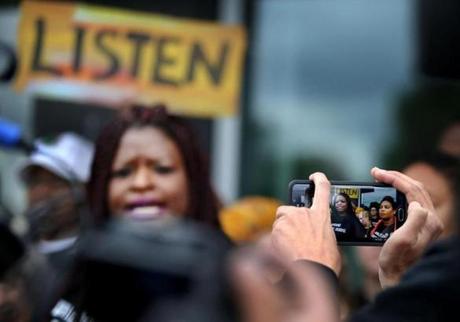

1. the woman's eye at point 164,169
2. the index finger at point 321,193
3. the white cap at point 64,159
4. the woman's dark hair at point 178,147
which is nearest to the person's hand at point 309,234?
the index finger at point 321,193

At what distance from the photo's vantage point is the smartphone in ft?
7.17

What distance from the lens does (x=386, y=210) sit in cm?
224

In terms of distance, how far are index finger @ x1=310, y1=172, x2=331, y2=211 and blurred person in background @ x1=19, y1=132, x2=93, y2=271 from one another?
1765mm

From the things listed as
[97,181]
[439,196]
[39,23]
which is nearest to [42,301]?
[97,181]

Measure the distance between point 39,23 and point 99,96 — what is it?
401mm

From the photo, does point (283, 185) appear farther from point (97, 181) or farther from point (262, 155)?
point (97, 181)

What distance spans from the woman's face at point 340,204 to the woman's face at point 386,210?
70mm

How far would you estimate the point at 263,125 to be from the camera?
6594 mm

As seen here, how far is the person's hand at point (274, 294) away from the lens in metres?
1.34

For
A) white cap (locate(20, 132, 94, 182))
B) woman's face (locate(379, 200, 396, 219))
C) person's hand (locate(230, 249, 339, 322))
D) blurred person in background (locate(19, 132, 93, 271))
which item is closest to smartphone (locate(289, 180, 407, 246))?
woman's face (locate(379, 200, 396, 219))

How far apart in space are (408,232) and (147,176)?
118cm

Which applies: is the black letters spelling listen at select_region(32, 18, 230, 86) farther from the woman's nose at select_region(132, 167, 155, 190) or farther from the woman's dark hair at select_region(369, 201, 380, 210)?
the woman's dark hair at select_region(369, 201, 380, 210)

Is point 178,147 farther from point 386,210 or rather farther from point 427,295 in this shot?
point 427,295

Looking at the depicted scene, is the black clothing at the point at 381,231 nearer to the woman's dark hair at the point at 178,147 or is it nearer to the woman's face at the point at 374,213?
the woman's face at the point at 374,213
